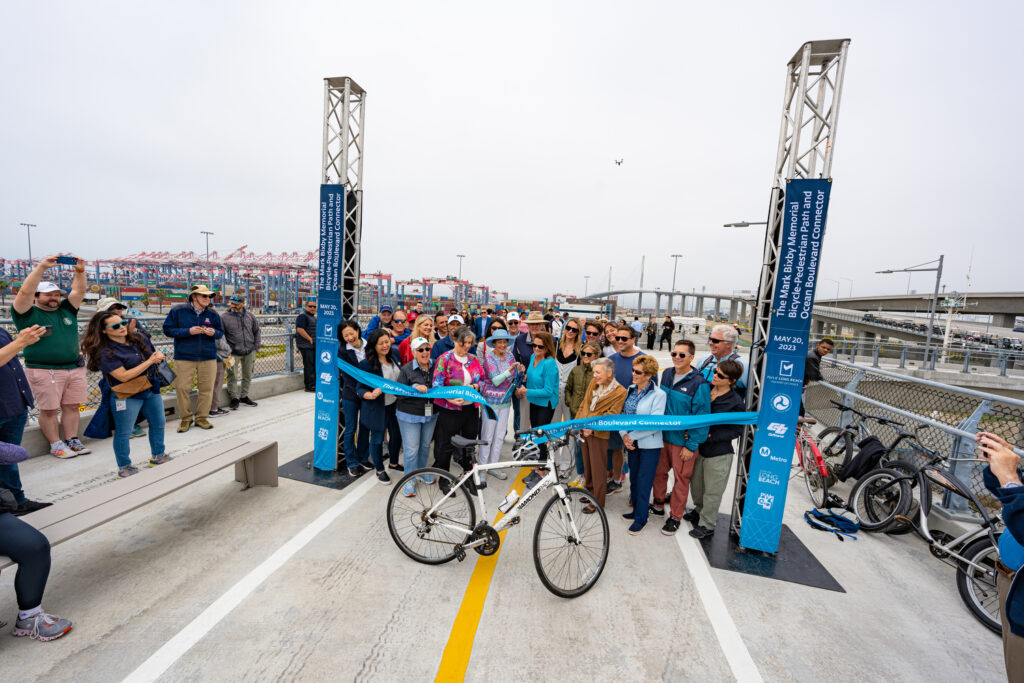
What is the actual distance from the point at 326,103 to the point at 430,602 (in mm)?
4971

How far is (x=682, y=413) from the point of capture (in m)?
4.03

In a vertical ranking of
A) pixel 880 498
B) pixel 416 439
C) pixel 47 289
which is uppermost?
pixel 47 289

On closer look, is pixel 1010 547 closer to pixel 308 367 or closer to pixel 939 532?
pixel 939 532

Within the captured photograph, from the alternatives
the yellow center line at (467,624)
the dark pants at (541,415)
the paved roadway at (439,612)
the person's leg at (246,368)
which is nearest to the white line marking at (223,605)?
the paved roadway at (439,612)

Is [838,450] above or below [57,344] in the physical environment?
below

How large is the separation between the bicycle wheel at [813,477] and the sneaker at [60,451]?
8.61 metres

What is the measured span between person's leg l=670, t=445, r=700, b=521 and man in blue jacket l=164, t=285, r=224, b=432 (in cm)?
627

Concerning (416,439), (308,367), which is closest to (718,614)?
(416,439)

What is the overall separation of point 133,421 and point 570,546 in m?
4.69

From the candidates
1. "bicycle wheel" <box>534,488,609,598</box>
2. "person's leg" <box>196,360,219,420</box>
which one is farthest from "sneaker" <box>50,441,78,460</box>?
"bicycle wheel" <box>534,488,609,598</box>

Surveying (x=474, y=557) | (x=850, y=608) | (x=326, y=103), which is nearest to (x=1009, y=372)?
(x=850, y=608)

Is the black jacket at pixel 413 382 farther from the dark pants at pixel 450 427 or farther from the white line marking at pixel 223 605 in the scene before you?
the white line marking at pixel 223 605

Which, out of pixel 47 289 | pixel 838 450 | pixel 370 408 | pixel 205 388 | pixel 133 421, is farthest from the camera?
pixel 205 388

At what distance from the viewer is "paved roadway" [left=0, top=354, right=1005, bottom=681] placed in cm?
257
